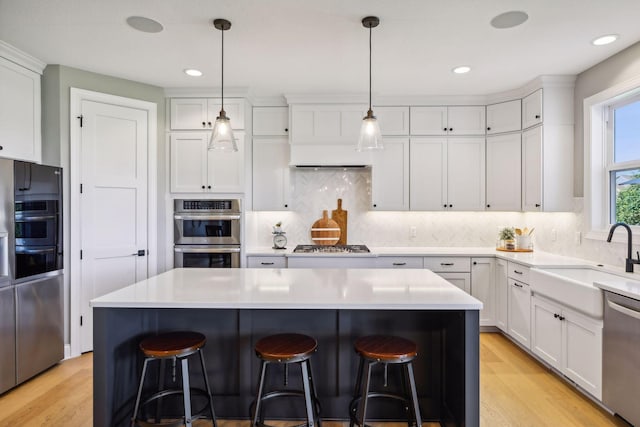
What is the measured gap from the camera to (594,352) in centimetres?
236

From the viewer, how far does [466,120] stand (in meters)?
4.02

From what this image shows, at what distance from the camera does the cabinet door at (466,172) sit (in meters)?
Result: 4.02

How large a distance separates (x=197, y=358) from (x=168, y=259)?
68.8 inches

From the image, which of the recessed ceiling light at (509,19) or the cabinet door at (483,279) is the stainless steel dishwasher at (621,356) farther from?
the recessed ceiling light at (509,19)

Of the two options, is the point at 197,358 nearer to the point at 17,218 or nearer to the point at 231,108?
the point at 17,218

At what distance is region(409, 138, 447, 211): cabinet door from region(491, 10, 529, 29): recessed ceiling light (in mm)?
1643

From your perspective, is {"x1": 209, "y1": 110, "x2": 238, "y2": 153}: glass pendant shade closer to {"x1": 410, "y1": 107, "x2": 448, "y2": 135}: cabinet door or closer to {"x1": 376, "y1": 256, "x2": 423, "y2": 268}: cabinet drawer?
{"x1": 376, "y1": 256, "x2": 423, "y2": 268}: cabinet drawer

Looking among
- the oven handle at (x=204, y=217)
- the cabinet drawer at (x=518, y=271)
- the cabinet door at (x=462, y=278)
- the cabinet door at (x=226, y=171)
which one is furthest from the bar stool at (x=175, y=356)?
the cabinet drawer at (x=518, y=271)

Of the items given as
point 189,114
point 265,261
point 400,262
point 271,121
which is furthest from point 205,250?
point 400,262

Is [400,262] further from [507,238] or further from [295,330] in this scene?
[295,330]

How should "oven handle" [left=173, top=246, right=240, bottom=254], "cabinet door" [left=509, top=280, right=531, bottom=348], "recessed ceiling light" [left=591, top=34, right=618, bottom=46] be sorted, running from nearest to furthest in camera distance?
"recessed ceiling light" [left=591, top=34, right=618, bottom=46] < "cabinet door" [left=509, top=280, right=531, bottom=348] < "oven handle" [left=173, top=246, right=240, bottom=254]

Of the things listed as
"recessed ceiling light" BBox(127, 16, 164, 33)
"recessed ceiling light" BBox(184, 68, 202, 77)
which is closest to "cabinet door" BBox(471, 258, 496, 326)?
"recessed ceiling light" BBox(184, 68, 202, 77)

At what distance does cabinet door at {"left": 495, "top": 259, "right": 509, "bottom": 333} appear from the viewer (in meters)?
3.55

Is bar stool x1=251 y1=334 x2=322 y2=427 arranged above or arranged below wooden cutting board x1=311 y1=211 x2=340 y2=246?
below
